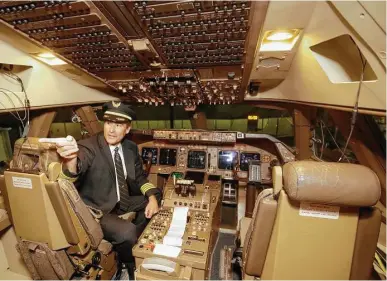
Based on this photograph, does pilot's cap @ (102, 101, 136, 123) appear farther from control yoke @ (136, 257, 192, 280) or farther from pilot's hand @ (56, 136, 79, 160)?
control yoke @ (136, 257, 192, 280)

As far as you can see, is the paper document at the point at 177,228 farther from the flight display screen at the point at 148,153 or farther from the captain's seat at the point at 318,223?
the flight display screen at the point at 148,153

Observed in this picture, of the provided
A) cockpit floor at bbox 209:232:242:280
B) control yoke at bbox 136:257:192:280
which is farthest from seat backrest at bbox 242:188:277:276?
cockpit floor at bbox 209:232:242:280

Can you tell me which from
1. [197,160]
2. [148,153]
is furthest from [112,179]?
[197,160]

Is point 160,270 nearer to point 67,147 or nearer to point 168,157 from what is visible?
point 67,147

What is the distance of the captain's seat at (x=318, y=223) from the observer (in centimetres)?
105

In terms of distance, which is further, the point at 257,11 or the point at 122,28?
the point at 122,28

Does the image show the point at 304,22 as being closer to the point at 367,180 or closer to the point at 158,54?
the point at 367,180

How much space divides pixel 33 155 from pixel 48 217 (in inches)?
22.2

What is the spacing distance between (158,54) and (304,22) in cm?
110

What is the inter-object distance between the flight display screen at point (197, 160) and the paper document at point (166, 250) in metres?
1.91

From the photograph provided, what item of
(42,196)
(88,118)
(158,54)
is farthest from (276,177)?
(88,118)

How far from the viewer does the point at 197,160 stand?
145 inches

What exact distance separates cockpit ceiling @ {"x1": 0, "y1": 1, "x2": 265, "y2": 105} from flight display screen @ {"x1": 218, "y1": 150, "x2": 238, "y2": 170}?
4.89 ft

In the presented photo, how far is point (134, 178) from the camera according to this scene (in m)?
2.63
